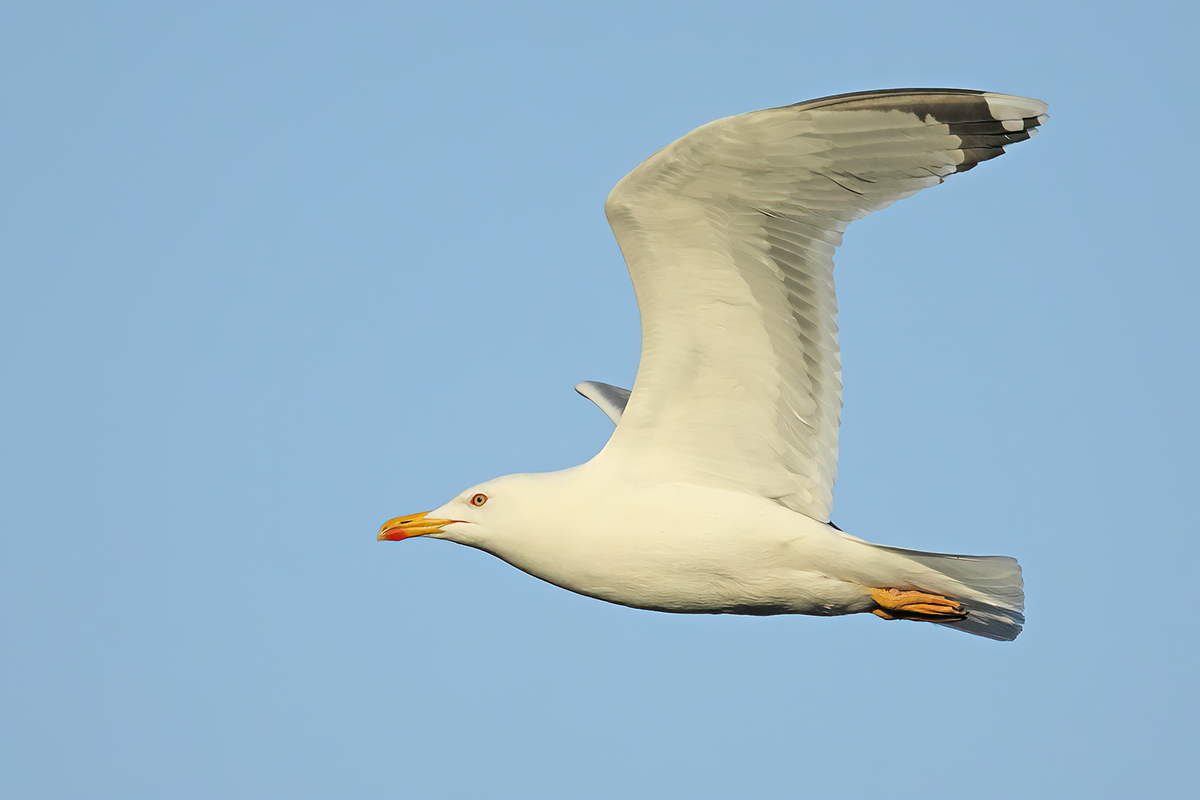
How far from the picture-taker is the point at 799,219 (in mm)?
6332

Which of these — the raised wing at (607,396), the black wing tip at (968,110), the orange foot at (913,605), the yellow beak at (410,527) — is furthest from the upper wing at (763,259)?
the raised wing at (607,396)

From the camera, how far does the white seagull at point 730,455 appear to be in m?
6.20

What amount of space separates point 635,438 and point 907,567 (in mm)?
1810

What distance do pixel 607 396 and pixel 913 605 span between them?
3996mm

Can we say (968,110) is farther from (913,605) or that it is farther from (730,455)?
(913,605)

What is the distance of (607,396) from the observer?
33.6ft

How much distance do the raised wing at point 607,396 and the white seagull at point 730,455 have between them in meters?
2.49

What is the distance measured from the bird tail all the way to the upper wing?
913 mm

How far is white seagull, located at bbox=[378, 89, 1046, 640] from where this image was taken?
20.4 feet

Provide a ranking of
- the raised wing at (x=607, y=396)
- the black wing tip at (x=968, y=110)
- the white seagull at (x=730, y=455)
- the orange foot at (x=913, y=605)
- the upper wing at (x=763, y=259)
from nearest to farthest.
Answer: the black wing tip at (x=968, y=110)
the upper wing at (x=763, y=259)
the white seagull at (x=730, y=455)
the orange foot at (x=913, y=605)
the raised wing at (x=607, y=396)

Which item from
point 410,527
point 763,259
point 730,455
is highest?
A: point 763,259

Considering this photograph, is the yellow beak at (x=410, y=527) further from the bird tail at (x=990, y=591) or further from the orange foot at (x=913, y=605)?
the bird tail at (x=990, y=591)

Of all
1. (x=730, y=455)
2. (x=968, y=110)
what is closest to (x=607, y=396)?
(x=730, y=455)

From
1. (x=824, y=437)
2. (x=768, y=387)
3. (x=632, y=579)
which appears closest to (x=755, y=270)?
(x=768, y=387)
